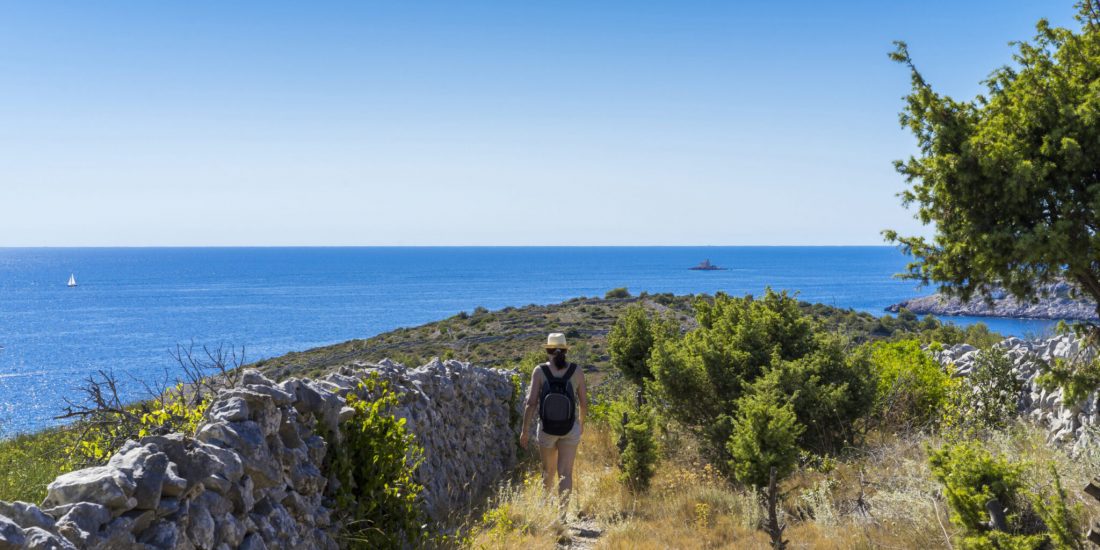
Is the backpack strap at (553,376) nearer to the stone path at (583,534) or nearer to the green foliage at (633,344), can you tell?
the stone path at (583,534)

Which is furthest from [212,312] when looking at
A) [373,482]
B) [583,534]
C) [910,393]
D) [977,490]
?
[977,490]

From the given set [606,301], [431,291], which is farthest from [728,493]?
[431,291]

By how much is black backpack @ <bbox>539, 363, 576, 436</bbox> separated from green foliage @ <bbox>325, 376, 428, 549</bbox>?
2.31 metres

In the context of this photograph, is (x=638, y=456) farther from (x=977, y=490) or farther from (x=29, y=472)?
(x=29, y=472)

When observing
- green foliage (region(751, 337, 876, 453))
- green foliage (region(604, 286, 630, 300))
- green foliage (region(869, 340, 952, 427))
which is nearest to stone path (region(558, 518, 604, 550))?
green foliage (region(751, 337, 876, 453))

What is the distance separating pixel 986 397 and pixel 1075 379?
508 centimetres

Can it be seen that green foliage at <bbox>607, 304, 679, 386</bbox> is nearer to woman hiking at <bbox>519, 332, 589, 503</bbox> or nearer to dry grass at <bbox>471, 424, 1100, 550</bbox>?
dry grass at <bbox>471, 424, 1100, 550</bbox>

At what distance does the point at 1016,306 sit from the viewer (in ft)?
25.5

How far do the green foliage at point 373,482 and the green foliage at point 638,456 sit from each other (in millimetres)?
3531

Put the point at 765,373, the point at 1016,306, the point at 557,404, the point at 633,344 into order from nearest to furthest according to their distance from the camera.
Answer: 1. the point at 1016,306
2. the point at 557,404
3. the point at 765,373
4. the point at 633,344

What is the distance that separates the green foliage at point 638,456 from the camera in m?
9.03

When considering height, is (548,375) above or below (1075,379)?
below

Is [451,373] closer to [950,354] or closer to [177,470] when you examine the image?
[177,470]

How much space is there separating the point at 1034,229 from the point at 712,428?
17.0 ft
